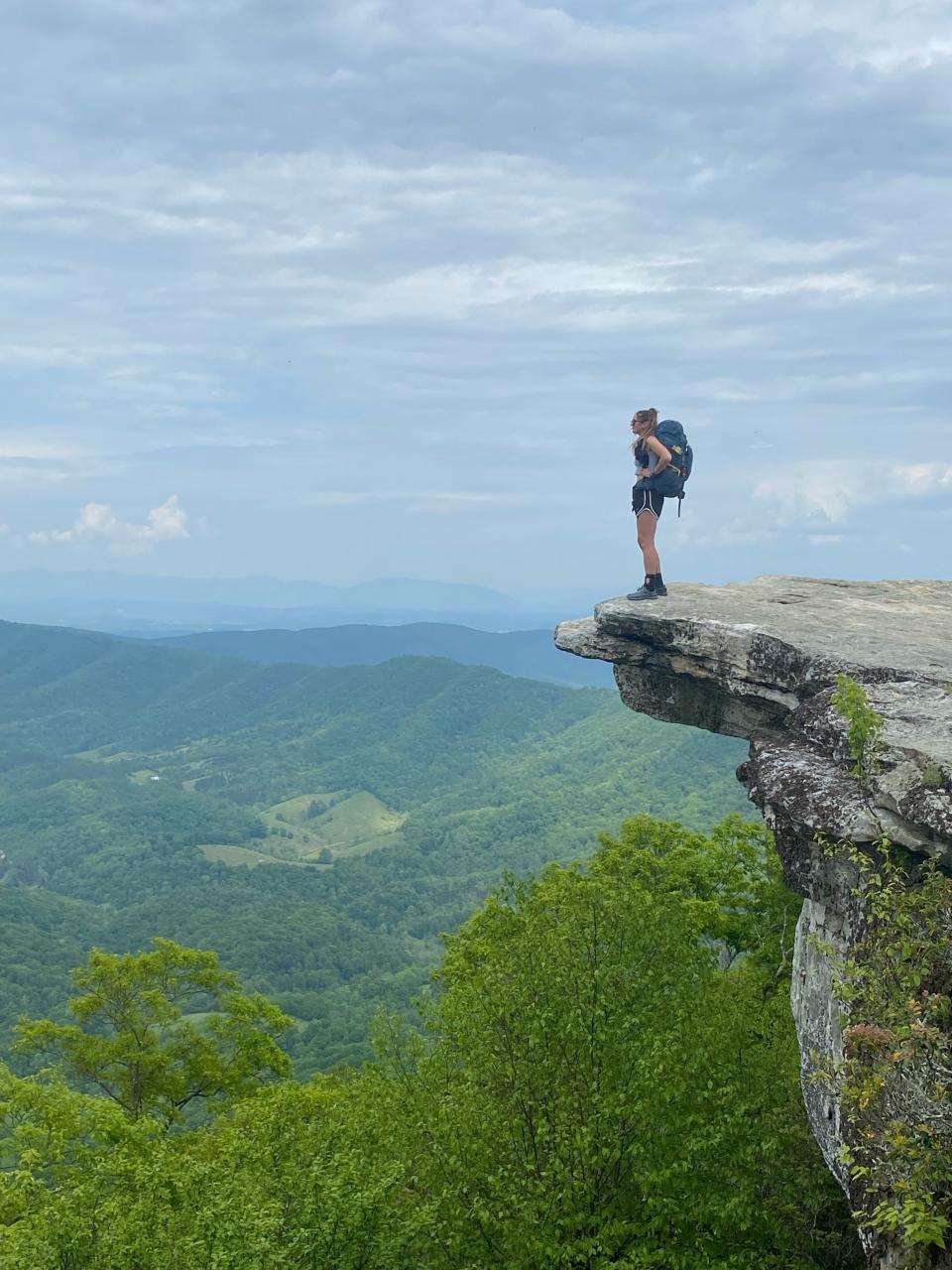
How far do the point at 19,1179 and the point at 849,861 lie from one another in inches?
675

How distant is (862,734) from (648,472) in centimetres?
940

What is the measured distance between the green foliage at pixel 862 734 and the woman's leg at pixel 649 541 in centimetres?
869

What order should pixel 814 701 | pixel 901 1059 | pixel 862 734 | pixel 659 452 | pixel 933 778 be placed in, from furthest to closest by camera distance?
pixel 659 452
pixel 814 701
pixel 862 734
pixel 933 778
pixel 901 1059

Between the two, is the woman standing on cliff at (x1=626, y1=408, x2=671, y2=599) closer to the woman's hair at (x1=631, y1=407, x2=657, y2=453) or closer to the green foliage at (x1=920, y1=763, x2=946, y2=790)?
the woman's hair at (x1=631, y1=407, x2=657, y2=453)

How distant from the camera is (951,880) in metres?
10.7

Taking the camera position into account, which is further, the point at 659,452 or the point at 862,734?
the point at 659,452

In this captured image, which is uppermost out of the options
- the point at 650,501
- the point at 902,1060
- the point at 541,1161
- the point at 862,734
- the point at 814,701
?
the point at 650,501

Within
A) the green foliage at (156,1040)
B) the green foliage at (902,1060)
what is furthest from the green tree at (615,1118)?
the green foliage at (156,1040)

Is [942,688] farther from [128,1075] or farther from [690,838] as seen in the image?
[128,1075]

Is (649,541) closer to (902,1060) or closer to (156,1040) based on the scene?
(902,1060)

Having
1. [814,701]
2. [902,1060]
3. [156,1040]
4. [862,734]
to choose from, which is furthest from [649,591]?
[156,1040]

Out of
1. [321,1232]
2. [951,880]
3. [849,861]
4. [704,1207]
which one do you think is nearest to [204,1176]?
[321,1232]

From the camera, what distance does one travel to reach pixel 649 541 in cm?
2122

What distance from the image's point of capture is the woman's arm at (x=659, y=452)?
65.8 feet
